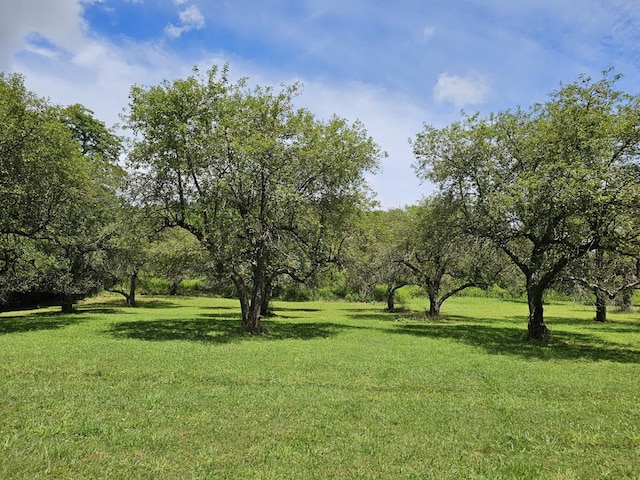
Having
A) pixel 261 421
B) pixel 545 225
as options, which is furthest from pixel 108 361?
pixel 545 225

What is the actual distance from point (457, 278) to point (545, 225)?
604 inches

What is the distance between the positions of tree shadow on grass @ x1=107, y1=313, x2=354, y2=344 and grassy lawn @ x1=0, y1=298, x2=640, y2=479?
2.41m

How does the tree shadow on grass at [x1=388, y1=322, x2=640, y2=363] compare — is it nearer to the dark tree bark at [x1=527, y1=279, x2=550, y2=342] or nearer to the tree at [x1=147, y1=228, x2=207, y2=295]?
the dark tree bark at [x1=527, y1=279, x2=550, y2=342]

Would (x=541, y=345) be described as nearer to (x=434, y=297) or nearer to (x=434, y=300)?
(x=434, y=297)

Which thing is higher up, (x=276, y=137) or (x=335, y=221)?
(x=276, y=137)

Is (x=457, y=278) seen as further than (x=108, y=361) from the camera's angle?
Yes

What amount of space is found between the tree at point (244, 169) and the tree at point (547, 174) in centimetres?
455

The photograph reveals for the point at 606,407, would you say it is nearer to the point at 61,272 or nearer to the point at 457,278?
the point at 457,278

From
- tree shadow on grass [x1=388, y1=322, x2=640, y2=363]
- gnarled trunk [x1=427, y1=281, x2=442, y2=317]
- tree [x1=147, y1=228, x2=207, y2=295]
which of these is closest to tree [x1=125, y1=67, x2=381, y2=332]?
tree [x1=147, y1=228, x2=207, y2=295]

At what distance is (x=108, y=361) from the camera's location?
A: 1292 cm

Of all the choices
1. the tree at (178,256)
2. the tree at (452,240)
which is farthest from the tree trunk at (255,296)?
the tree at (452,240)

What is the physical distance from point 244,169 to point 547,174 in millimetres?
11758

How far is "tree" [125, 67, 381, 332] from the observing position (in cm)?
1905

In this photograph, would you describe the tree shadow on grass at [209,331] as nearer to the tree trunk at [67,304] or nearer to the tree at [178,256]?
the tree at [178,256]
